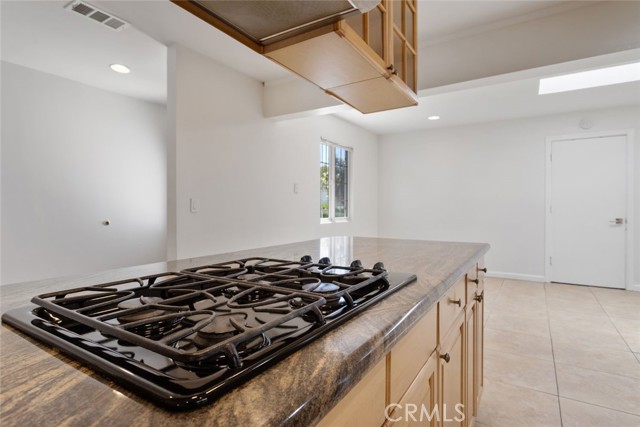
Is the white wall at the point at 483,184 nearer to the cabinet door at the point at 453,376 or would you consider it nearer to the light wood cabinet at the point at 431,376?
the light wood cabinet at the point at 431,376

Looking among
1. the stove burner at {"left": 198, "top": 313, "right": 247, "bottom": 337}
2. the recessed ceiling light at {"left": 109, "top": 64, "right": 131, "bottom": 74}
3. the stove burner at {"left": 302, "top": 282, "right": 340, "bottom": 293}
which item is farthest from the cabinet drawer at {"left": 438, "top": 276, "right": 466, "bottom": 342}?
the recessed ceiling light at {"left": 109, "top": 64, "right": 131, "bottom": 74}

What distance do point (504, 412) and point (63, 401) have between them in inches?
88.3

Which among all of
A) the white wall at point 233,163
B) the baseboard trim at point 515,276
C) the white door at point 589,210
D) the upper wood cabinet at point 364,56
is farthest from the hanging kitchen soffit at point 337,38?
the baseboard trim at point 515,276

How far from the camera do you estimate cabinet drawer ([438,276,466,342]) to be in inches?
39.1

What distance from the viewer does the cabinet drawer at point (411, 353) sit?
2.21 ft

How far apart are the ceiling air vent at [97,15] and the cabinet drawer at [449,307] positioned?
2.71 m

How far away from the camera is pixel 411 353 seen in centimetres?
76

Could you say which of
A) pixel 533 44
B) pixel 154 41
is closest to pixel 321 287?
pixel 533 44

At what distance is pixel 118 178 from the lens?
12.7 feet

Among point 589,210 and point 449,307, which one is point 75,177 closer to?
point 449,307

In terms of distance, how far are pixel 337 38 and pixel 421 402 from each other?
1042 millimetres

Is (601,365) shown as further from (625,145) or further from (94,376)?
(625,145)

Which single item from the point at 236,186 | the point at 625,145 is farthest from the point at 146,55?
the point at 625,145

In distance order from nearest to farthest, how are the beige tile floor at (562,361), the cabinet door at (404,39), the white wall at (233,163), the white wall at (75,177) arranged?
the cabinet door at (404,39), the beige tile floor at (562,361), the white wall at (233,163), the white wall at (75,177)
